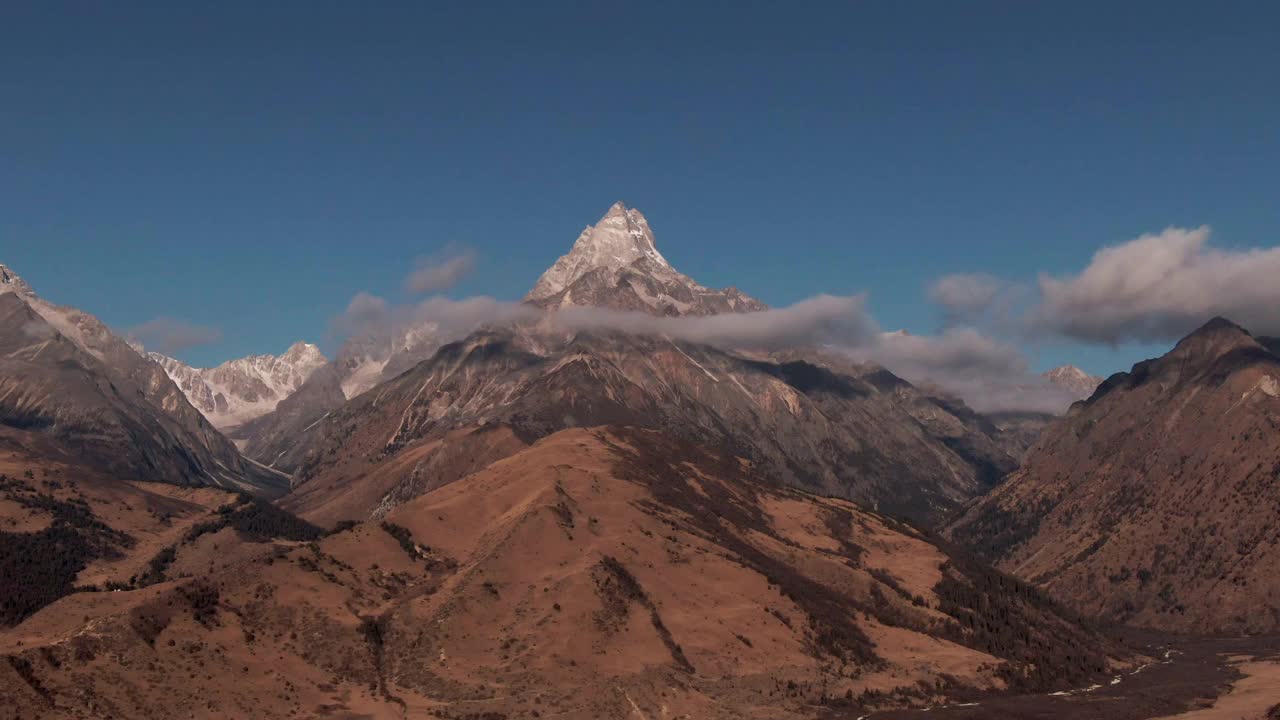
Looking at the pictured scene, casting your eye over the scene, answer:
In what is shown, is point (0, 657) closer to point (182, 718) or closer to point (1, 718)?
point (1, 718)

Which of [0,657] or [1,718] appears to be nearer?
[1,718]

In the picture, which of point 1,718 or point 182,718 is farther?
point 182,718

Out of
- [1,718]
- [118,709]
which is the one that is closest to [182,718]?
[118,709]

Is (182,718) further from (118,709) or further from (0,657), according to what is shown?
(0,657)

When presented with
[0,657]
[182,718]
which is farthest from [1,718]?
[182,718]

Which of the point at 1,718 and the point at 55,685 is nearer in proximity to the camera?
the point at 1,718

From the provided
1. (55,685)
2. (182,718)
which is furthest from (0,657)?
(182,718)
